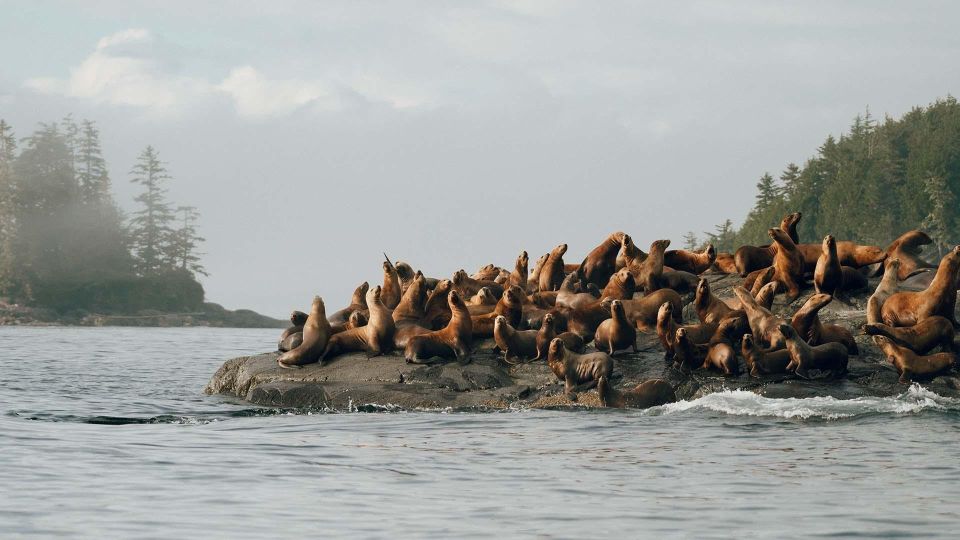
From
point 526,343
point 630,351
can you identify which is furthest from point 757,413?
point 526,343

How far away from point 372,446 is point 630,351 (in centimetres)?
518

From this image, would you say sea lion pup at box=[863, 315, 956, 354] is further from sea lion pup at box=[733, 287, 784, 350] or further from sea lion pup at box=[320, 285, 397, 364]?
sea lion pup at box=[320, 285, 397, 364]

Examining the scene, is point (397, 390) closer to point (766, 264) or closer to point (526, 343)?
point (526, 343)

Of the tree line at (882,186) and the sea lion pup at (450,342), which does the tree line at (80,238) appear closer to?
the tree line at (882,186)

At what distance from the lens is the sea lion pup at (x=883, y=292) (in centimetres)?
1816

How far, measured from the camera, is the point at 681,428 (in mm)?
15359

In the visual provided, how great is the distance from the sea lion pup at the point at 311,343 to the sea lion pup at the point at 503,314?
2298 millimetres

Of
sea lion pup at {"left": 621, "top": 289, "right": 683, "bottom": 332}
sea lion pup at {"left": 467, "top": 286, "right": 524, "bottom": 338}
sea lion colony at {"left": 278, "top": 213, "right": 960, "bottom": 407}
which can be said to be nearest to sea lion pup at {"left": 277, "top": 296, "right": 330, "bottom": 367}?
sea lion colony at {"left": 278, "top": 213, "right": 960, "bottom": 407}

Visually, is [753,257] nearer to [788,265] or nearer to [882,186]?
[788,265]

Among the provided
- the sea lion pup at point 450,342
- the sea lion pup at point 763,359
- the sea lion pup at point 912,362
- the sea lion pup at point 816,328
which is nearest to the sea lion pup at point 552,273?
the sea lion pup at point 450,342

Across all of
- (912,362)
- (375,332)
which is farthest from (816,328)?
(375,332)

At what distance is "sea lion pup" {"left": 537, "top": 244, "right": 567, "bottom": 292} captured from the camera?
23109 mm

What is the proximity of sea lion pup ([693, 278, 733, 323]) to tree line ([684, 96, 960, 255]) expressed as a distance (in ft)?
234

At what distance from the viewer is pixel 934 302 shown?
1805cm
